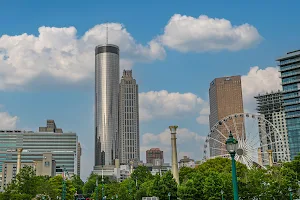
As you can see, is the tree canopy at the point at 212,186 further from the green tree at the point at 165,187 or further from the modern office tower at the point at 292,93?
the modern office tower at the point at 292,93

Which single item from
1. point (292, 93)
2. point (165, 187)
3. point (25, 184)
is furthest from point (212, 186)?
point (292, 93)

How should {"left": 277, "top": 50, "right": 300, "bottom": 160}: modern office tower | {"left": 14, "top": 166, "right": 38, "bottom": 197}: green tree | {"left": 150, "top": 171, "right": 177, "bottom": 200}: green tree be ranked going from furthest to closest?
1. {"left": 277, "top": 50, "right": 300, "bottom": 160}: modern office tower
2. {"left": 150, "top": 171, "right": 177, "bottom": 200}: green tree
3. {"left": 14, "top": 166, "right": 38, "bottom": 197}: green tree

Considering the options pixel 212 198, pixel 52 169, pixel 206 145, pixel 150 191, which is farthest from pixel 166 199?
pixel 52 169

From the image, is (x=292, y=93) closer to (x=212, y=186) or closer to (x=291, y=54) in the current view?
(x=291, y=54)

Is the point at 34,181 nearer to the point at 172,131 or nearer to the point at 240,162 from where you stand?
the point at 172,131

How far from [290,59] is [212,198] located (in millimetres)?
129305

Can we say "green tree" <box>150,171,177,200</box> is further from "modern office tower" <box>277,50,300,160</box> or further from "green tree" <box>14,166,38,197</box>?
"modern office tower" <box>277,50,300,160</box>

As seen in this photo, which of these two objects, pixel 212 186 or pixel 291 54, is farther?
pixel 291 54

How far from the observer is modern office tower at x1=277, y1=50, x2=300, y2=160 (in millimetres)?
183875

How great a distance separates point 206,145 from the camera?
12756 centimetres

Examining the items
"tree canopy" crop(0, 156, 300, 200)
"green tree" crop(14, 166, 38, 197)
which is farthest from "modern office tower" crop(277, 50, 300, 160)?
"green tree" crop(14, 166, 38, 197)

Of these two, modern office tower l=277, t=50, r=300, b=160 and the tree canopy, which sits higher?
modern office tower l=277, t=50, r=300, b=160

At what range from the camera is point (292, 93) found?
18588cm

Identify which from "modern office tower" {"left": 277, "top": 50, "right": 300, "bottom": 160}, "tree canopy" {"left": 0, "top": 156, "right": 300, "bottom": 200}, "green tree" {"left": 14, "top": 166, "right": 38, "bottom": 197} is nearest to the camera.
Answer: "tree canopy" {"left": 0, "top": 156, "right": 300, "bottom": 200}
